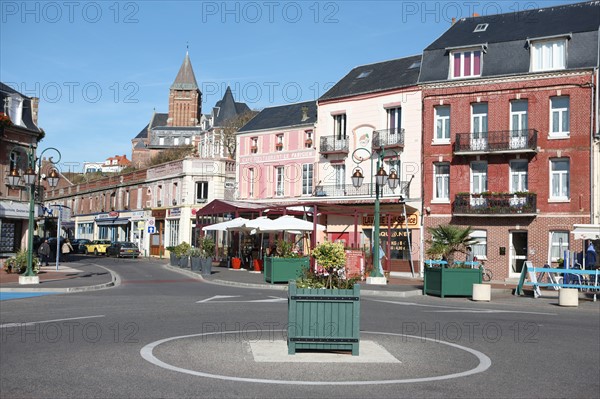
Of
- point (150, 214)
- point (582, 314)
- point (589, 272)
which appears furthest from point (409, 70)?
point (150, 214)

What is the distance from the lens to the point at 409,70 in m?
42.3

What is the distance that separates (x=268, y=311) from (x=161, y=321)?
317 centimetres

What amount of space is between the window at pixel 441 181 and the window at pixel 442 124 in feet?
4.78

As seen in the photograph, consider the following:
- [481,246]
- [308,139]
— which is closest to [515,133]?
[481,246]

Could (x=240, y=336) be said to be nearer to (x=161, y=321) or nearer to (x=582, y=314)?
(x=161, y=321)

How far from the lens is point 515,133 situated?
36.3 m

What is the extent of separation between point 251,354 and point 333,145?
34722 millimetres

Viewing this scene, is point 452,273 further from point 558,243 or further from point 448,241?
point 558,243

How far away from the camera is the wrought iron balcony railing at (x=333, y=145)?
43.6m

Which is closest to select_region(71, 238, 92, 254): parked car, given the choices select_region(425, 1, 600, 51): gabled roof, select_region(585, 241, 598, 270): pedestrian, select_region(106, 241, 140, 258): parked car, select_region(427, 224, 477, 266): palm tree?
select_region(106, 241, 140, 258): parked car

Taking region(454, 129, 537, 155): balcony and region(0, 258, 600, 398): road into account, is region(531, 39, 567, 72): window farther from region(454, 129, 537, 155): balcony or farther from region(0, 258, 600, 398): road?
region(0, 258, 600, 398): road

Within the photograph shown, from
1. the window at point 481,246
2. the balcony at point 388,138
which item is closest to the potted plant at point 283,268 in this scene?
the window at point 481,246

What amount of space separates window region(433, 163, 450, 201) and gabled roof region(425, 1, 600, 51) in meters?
6.78

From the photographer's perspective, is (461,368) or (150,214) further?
(150,214)
